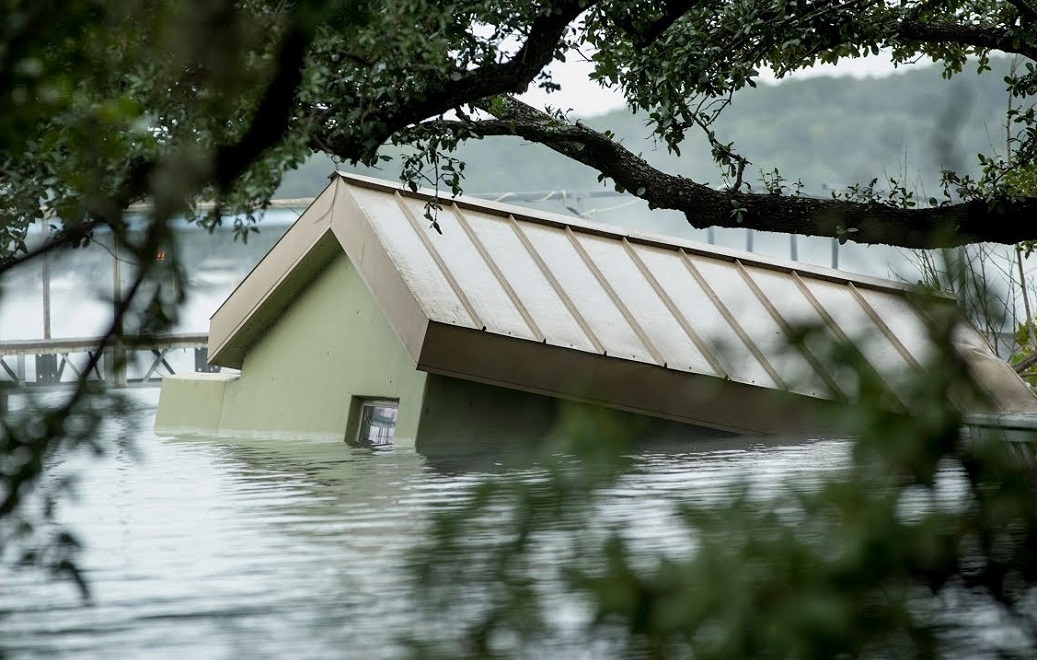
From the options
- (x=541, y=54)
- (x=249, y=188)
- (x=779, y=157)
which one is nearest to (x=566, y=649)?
(x=249, y=188)

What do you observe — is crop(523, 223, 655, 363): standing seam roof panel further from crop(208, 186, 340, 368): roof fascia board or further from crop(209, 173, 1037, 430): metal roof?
crop(208, 186, 340, 368): roof fascia board

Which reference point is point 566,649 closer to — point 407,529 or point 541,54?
point 407,529

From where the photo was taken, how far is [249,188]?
626cm

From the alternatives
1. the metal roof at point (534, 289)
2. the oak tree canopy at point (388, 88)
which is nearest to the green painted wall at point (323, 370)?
the metal roof at point (534, 289)

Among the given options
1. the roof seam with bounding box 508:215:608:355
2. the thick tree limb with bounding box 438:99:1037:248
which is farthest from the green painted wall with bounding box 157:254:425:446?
the thick tree limb with bounding box 438:99:1037:248

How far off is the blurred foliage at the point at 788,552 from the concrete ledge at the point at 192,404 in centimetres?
1447

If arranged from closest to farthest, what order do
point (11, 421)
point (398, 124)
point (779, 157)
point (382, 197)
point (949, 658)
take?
point (11, 421) → point (949, 658) → point (398, 124) → point (382, 197) → point (779, 157)

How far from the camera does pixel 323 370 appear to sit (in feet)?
47.1

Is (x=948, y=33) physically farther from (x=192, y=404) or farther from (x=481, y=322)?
(x=192, y=404)

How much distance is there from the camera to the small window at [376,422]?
13.3 m

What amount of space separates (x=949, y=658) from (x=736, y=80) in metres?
7.90

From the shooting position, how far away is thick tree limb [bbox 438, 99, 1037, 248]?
10.0 metres

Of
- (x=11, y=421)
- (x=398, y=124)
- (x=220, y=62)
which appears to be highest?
(x=398, y=124)

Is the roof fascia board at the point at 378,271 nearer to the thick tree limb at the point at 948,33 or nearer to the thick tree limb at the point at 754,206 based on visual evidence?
the thick tree limb at the point at 754,206
